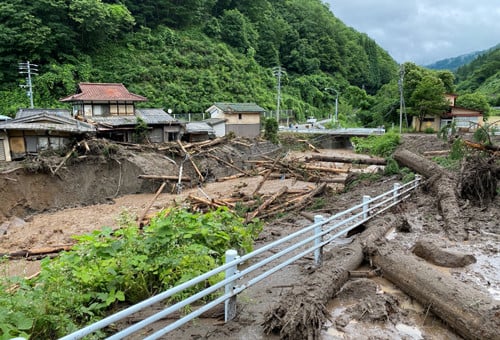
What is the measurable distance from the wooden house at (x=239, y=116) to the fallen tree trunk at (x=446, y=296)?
3543 centimetres

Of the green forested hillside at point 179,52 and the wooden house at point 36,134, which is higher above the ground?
the green forested hillside at point 179,52

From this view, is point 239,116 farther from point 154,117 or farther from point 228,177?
point 228,177

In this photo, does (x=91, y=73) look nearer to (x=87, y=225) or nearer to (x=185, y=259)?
(x=87, y=225)

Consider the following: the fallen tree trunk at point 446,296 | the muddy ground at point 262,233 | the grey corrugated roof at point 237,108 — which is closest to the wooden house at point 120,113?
the muddy ground at point 262,233

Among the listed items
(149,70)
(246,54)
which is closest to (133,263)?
(149,70)

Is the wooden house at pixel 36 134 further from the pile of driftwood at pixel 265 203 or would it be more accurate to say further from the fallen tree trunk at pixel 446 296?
the fallen tree trunk at pixel 446 296

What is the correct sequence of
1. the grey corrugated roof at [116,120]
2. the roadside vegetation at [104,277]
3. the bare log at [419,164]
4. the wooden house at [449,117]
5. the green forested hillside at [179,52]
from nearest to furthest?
the roadside vegetation at [104,277] → the bare log at [419,164] → the grey corrugated roof at [116,120] → the green forested hillside at [179,52] → the wooden house at [449,117]

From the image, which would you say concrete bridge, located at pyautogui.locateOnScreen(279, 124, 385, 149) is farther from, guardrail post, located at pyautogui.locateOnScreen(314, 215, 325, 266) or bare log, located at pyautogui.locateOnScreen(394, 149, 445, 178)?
guardrail post, located at pyautogui.locateOnScreen(314, 215, 325, 266)

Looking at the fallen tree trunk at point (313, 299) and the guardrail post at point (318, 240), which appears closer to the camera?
the fallen tree trunk at point (313, 299)

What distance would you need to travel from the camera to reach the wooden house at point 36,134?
19297mm

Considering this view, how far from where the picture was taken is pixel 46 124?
66.7 ft

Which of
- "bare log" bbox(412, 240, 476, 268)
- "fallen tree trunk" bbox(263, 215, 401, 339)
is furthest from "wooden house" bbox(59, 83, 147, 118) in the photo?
"bare log" bbox(412, 240, 476, 268)

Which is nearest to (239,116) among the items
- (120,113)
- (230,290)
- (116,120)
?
(120,113)

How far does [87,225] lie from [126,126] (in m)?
13.6
